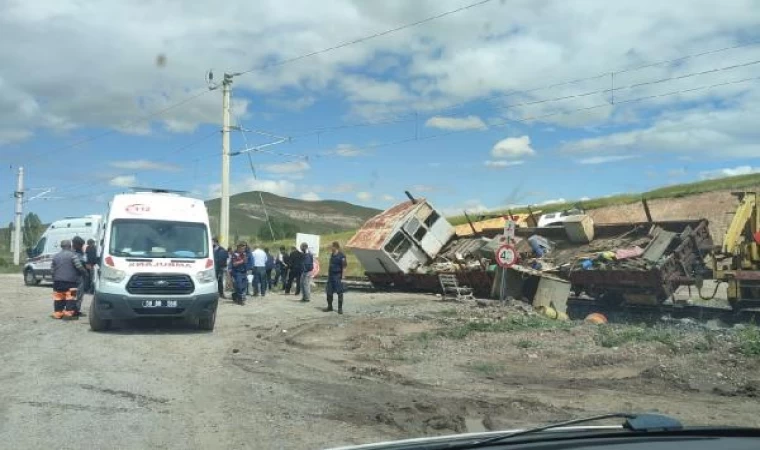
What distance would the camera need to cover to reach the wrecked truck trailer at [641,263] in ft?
57.4

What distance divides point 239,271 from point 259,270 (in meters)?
2.46

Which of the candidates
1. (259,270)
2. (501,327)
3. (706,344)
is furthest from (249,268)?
(706,344)

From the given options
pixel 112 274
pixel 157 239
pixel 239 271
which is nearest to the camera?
pixel 112 274

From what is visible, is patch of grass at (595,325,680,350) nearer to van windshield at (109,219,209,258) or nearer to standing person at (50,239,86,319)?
van windshield at (109,219,209,258)

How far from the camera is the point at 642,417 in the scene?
9.29 feet

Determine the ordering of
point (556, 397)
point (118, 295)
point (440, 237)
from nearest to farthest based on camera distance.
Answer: point (556, 397) → point (118, 295) → point (440, 237)

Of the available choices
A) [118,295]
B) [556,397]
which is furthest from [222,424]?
[118,295]

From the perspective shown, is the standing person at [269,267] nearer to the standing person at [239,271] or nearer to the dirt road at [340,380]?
the standing person at [239,271]

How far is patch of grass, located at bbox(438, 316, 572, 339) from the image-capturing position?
13234 millimetres

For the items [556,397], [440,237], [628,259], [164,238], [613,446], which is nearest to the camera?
[613,446]

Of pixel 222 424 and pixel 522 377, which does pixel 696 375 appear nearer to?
pixel 522 377

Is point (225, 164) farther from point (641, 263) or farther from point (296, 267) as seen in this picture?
point (641, 263)

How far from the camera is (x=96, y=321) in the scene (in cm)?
1358

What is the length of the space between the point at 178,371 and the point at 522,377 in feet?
15.3
